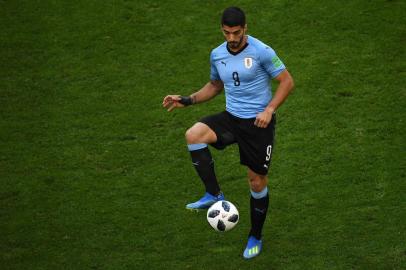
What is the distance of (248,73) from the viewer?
7758mm

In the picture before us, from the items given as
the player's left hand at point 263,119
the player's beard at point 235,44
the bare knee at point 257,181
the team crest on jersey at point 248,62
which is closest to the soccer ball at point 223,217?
the bare knee at point 257,181

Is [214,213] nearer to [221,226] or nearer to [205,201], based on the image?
[221,226]

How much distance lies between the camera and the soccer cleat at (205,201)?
8547 millimetres

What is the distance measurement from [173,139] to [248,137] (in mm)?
2758

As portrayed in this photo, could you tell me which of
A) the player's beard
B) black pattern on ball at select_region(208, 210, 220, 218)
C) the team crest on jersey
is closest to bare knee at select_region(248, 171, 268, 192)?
black pattern on ball at select_region(208, 210, 220, 218)

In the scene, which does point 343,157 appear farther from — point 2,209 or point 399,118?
point 2,209

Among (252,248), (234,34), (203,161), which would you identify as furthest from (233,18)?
(252,248)

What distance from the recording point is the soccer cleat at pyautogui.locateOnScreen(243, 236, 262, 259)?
8.09 metres

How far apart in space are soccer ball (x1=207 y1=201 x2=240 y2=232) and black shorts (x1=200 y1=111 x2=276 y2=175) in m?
0.51

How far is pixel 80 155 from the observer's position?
10.3 m

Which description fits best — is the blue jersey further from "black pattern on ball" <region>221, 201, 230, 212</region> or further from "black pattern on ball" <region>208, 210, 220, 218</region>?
"black pattern on ball" <region>208, 210, 220, 218</region>

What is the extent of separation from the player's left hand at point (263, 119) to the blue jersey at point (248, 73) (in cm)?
41

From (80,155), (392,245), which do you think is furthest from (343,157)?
(80,155)

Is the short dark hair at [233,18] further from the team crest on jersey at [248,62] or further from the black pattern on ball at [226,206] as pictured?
the black pattern on ball at [226,206]
